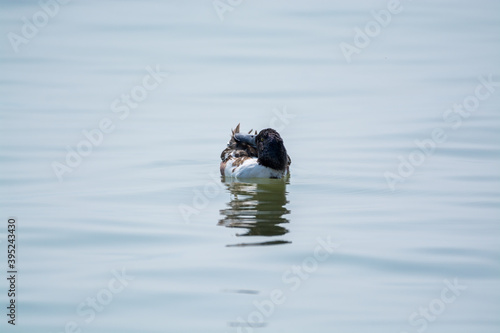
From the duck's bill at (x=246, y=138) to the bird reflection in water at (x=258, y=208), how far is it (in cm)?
134

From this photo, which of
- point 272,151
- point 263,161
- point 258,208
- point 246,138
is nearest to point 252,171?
point 263,161

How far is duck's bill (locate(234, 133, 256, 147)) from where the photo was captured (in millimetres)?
17811

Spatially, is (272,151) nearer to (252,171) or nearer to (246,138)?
(252,171)

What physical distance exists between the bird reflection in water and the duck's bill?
134 centimetres

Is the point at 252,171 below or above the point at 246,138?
below

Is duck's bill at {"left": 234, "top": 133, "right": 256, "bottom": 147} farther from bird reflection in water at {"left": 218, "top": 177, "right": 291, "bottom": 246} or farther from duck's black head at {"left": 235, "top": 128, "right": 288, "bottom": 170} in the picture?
bird reflection in water at {"left": 218, "top": 177, "right": 291, "bottom": 246}

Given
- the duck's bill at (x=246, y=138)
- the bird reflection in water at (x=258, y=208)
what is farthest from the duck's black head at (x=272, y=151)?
the duck's bill at (x=246, y=138)

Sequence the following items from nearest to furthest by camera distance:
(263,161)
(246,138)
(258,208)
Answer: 1. (258,208)
2. (263,161)
3. (246,138)

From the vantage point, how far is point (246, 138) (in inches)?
707

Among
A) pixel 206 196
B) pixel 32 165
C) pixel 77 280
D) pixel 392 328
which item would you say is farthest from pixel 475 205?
pixel 32 165

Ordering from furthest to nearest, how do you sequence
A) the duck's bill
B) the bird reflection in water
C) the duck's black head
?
the duck's bill, the duck's black head, the bird reflection in water

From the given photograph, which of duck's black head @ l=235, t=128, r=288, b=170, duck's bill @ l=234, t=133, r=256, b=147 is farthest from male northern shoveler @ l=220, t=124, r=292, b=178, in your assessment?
duck's bill @ l=234, t=133, r=256, b=147

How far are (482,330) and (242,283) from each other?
2632 millimetres

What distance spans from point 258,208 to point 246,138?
4.04 meters
